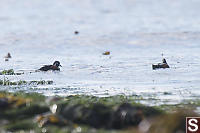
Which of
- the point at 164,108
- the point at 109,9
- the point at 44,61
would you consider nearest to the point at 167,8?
the point at 109,9

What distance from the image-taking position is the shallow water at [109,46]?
18.4 meters

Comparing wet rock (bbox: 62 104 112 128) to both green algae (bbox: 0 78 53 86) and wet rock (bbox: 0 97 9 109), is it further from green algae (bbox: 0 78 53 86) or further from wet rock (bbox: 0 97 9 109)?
green algae (bbox: 0 78 53 86)

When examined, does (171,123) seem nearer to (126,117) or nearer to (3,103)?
(126,117)

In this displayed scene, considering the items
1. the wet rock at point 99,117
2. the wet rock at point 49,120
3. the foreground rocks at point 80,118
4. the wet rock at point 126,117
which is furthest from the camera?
the wet rock at point 99,117

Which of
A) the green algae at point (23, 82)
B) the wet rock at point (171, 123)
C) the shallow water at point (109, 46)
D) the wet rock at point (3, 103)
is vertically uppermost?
the shallow water at point (109, 46)

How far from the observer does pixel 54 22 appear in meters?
62.1

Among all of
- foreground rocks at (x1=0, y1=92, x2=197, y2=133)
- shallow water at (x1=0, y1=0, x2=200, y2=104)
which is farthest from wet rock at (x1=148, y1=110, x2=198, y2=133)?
shallow water at (x1=0, y1=0, x2=200, y2=104)

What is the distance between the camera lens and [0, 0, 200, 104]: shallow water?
60.3ft

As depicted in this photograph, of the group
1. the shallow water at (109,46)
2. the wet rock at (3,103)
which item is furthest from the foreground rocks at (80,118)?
the shallow water at (109,46)

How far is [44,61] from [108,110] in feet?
59.1

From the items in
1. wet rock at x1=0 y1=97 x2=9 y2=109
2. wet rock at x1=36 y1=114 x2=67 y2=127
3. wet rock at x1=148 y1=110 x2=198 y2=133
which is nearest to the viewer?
wet rock at x1=148 y1=110 x2=198 y2=133

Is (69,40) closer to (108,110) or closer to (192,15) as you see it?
(192,15)

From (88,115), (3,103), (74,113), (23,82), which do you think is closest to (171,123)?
(88,115)

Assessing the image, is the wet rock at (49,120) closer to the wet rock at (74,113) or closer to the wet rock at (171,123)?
the wet rock at (74,113)
